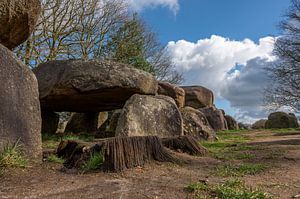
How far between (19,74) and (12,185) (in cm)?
146

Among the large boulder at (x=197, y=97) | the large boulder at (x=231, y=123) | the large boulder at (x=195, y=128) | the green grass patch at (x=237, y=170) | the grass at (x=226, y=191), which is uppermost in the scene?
the large boulder at (x=197, y=97)

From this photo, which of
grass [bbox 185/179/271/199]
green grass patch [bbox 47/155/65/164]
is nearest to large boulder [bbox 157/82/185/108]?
green grass patch [bbox 47/155/65/164]

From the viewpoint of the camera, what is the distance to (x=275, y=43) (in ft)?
51.2

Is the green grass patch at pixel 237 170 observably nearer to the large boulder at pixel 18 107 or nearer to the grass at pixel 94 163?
the grass at pixel 94 163

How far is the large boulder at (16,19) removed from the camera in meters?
3.68

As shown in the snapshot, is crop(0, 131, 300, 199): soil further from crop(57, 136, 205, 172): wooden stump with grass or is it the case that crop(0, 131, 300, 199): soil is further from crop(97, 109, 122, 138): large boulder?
crop(97, 109, 122, 138): large boulder

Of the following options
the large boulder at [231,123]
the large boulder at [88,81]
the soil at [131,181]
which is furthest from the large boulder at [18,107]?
the large boulder at [231,123]

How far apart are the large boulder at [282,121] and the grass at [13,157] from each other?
1857cm

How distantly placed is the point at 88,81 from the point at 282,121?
1620cm

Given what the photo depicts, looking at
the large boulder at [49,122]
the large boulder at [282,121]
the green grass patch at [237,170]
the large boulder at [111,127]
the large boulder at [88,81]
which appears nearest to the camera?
the green grass patch at [237,170]

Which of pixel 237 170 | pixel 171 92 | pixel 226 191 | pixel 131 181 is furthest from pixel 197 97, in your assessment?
pixel 226 191

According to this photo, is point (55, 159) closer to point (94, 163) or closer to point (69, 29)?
point (94, 163)

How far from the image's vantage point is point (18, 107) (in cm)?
348

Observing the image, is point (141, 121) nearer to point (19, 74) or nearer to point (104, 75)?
point (104, 75)
